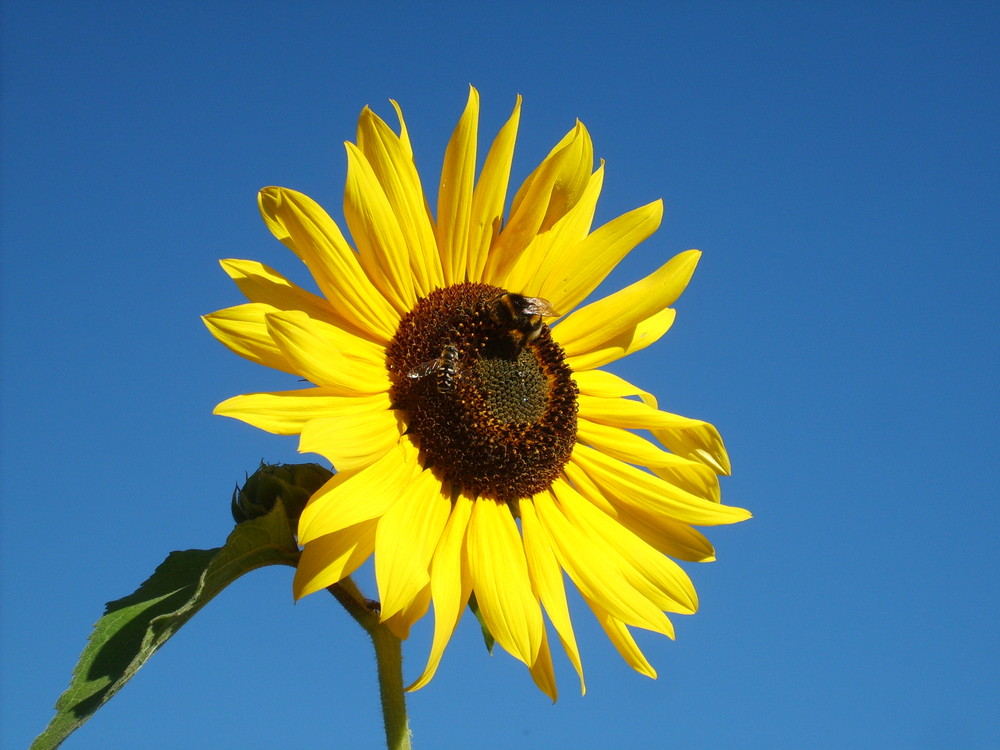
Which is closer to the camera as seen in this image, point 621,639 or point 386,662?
point 386,662

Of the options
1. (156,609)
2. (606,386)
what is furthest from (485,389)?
(156,609)

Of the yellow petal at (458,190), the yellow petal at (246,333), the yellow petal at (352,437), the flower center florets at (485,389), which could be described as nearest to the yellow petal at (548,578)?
the flower center florets at (485,389)

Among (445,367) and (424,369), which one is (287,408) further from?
(445,367)

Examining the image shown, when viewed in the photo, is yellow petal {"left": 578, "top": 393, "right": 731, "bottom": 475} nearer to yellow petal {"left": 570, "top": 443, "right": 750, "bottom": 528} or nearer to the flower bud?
yellow petal {"left": 570, "top": 443, "right": 750, "bottom": 528}

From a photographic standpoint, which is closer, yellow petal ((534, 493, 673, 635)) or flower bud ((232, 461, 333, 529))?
flower bud ((232, 461, 333, 529))

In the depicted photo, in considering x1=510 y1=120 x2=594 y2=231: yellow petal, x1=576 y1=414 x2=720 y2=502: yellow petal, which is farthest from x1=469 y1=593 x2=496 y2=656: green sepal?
x1=510 y1=120 x2=594 y2=231: yellow petal

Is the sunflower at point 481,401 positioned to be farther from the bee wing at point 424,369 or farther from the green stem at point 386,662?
the green stem at point 386,662

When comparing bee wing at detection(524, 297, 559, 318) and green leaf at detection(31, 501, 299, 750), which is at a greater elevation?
bee wing at detection(524, 297, 559, 318)
